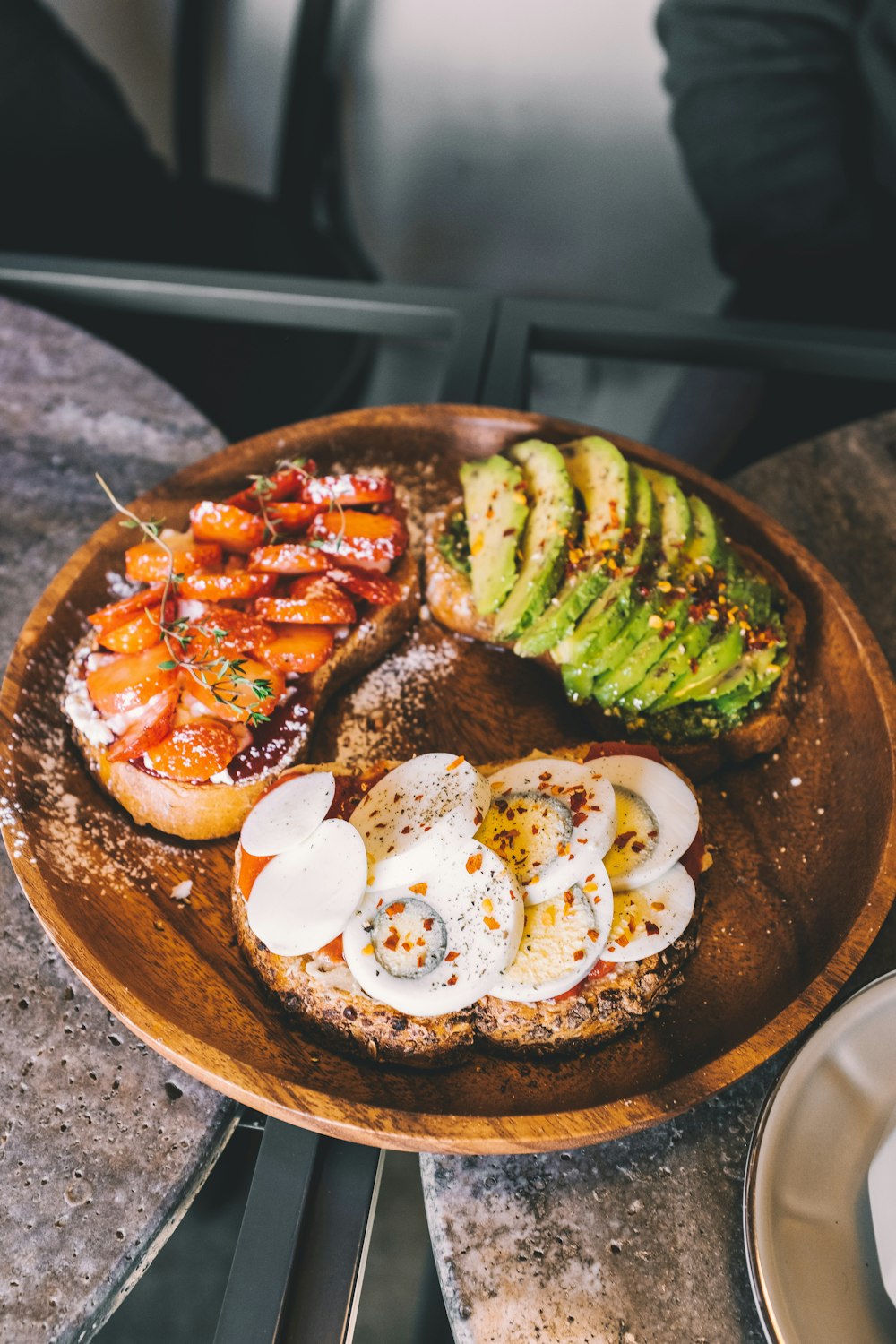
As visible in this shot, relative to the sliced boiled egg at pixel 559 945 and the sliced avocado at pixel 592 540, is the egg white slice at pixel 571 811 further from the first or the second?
the sliced avocado at pixel 592 540

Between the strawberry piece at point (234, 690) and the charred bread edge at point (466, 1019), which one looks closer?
the charred bread edge at point (466, 1019)

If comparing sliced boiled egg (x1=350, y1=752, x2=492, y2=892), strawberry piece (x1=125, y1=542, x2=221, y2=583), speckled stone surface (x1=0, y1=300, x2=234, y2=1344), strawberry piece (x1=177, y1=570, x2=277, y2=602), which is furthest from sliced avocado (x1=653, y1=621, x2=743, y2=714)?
speckled stone surface (x1=0, y1=300, x2=234, y2=1344)

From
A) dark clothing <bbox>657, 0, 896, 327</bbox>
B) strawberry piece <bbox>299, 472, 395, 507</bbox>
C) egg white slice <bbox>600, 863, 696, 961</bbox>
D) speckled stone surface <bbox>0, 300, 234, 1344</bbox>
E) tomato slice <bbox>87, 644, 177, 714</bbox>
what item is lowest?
speckled stone surface <bbox>0, 300, 234, 1344</bbox>

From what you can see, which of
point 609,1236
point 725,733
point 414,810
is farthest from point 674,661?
point 609,1236

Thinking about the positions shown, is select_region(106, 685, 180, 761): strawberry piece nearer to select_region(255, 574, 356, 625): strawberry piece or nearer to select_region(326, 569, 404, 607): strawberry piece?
select_region(255, 574, 356, 625): strawberry piece

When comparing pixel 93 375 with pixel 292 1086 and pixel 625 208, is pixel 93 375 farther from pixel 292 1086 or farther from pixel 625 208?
pixel 625 208

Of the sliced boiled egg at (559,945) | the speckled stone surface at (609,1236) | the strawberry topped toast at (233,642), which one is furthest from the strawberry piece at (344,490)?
the speckled stone surface at (609,1236)

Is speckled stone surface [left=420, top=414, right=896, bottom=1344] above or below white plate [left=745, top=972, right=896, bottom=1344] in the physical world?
below

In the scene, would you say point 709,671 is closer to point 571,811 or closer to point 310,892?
point 571,811
